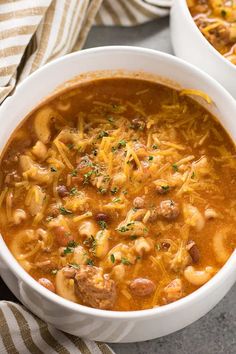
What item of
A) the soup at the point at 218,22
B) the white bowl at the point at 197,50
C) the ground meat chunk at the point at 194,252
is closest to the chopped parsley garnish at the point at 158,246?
the ground meat chunk at the point at 194,252

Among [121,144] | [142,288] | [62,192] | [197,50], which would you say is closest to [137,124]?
[121,144]

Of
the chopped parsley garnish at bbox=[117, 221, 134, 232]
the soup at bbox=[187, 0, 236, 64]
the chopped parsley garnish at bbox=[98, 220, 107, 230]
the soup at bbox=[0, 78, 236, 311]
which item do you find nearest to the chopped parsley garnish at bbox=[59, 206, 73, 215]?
the soup at bbox=[0, 78, 236, 311]

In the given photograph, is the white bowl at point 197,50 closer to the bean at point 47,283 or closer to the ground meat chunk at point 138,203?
the ground meat chunk at point 138,203

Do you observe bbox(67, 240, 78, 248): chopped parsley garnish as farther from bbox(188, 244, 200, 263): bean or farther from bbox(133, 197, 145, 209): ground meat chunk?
bbox(188, 244, 200, 263): bean

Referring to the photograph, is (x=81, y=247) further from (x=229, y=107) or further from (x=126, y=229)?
(x=229, y=107)

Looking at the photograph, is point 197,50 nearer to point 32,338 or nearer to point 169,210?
point 169,210

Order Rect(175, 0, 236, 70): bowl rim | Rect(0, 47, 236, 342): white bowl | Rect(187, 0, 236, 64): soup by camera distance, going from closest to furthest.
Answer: Rect(0, 47, 236, 342): white bowl → Rect(175, 0, 236, 70): bowl rim → Rect(187, 0, 236, 64): soup

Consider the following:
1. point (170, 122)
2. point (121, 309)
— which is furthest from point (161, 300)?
point (170, 122)
